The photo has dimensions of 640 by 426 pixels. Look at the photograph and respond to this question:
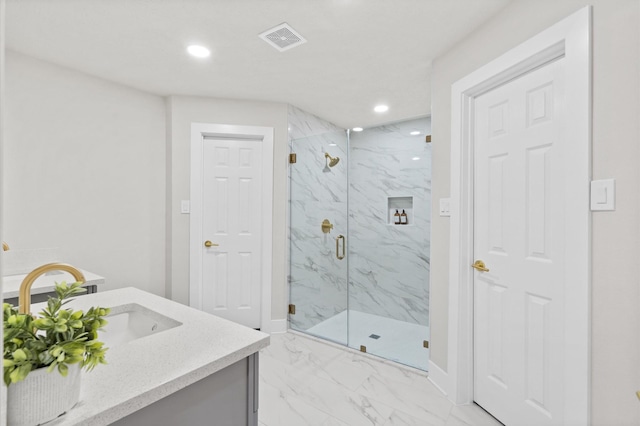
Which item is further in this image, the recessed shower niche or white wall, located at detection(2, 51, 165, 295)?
the recessed shower niche

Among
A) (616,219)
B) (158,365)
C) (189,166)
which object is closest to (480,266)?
(616,219)

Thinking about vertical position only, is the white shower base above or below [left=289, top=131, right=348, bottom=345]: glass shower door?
below

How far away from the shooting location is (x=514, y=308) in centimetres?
173

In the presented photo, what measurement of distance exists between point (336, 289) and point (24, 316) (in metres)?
3.07

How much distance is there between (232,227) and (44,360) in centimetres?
256

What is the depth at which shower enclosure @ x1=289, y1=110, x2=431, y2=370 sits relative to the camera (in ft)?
10.8

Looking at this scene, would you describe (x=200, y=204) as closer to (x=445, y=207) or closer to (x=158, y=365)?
(x=445, y=207)

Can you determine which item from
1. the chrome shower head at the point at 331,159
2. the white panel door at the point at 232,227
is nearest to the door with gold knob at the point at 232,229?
the white panel door at the point at 232,227

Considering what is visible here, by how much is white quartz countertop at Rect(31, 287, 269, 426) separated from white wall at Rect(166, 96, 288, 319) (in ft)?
6.16

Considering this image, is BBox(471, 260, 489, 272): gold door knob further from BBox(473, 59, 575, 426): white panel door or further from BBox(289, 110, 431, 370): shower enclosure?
BBox(289, 110, 431, 370): shower enclosure

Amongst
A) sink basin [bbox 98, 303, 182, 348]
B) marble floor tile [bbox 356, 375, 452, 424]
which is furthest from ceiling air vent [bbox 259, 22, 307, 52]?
marble floor tile [bbox 356, 375, 452, 424]

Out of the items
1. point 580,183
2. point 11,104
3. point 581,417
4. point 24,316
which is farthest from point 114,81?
point 581,417

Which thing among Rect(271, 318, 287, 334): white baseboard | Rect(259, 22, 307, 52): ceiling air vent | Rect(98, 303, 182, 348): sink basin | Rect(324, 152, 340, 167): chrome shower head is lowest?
Rect(271, 318, 287, 334): white baseboard

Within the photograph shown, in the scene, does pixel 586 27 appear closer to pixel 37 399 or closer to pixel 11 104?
pixel 37 399
